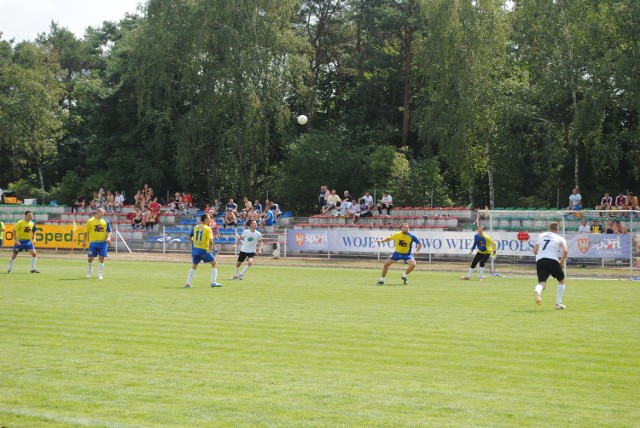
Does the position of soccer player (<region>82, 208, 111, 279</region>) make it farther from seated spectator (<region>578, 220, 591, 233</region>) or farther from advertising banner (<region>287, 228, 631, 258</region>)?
seated spectator (<region>578, 220, 591, 233</region>)

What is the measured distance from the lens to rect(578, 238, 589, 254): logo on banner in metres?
30.8

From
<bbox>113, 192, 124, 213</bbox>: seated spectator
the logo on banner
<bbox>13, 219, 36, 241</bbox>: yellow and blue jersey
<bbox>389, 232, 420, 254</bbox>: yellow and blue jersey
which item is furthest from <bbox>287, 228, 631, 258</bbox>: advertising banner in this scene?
<bbox>13, 219, 36, 241</bbox>: yellow and blue jersey

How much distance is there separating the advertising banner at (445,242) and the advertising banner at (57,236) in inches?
440

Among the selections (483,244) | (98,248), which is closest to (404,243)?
(483,244)

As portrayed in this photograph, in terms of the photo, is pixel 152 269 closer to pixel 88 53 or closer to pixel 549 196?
pixel 549 196

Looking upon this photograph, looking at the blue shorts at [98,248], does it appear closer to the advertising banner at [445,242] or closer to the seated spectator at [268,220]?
the advertising banner at [445,242]

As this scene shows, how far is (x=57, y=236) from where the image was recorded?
4347cm

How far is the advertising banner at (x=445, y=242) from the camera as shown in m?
30.4

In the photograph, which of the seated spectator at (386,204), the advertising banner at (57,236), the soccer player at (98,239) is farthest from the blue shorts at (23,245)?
the seated spectator at (386,204)

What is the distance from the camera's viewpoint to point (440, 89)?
4425 cm

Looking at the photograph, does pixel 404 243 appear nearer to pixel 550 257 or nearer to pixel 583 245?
pixel 550 257

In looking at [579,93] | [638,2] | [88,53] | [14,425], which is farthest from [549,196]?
[88,53]

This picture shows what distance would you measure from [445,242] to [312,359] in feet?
80.5

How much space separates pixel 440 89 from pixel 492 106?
286 cm
